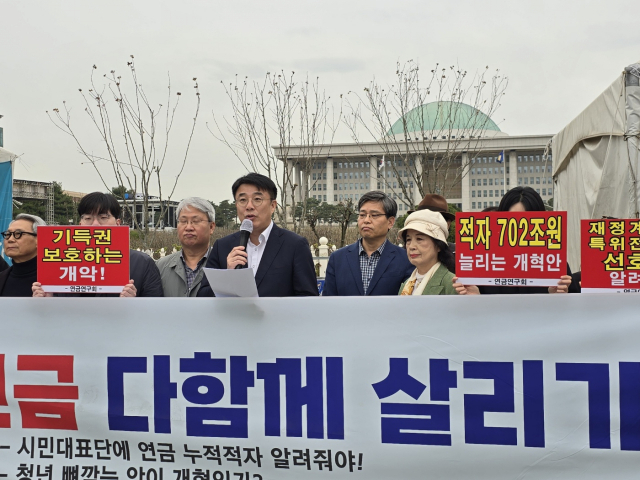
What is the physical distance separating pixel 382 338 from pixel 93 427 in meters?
1.24

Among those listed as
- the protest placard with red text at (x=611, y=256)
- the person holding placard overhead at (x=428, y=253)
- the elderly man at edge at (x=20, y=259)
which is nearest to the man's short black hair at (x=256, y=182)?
the person holding placard overhead at (x=428, y=253)

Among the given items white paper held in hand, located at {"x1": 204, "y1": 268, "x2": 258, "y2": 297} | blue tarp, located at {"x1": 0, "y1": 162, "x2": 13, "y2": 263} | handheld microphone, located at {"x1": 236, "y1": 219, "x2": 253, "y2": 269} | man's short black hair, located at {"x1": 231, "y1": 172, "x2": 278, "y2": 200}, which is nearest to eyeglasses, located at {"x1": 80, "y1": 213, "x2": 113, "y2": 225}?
man's short black hair, located at {"x1": 231, "y1": 172, "x2": 278, "y2": 200}

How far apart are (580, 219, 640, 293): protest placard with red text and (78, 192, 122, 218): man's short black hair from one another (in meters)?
2.32

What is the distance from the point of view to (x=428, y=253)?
3.07m

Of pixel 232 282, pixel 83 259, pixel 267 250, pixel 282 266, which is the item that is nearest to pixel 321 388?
pixel 232 282

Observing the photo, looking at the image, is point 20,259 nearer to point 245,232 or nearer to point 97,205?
point 97,205

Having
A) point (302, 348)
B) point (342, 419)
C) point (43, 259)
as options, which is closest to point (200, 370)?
point (302, 348)

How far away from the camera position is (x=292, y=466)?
92.6 inches

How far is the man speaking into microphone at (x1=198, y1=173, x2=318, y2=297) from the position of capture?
2.93 m

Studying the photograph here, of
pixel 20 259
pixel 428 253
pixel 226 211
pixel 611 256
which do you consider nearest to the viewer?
pixel 611 256

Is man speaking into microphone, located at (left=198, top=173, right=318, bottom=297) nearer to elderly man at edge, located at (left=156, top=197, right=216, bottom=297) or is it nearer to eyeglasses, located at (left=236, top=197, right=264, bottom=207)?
eyeglasses, located at (left=236, top=197, right=264, bottom=207)

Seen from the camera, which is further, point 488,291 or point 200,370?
point 488,291

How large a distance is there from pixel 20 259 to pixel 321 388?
208 cm

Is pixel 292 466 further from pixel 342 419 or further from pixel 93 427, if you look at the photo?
pixel 93 427
